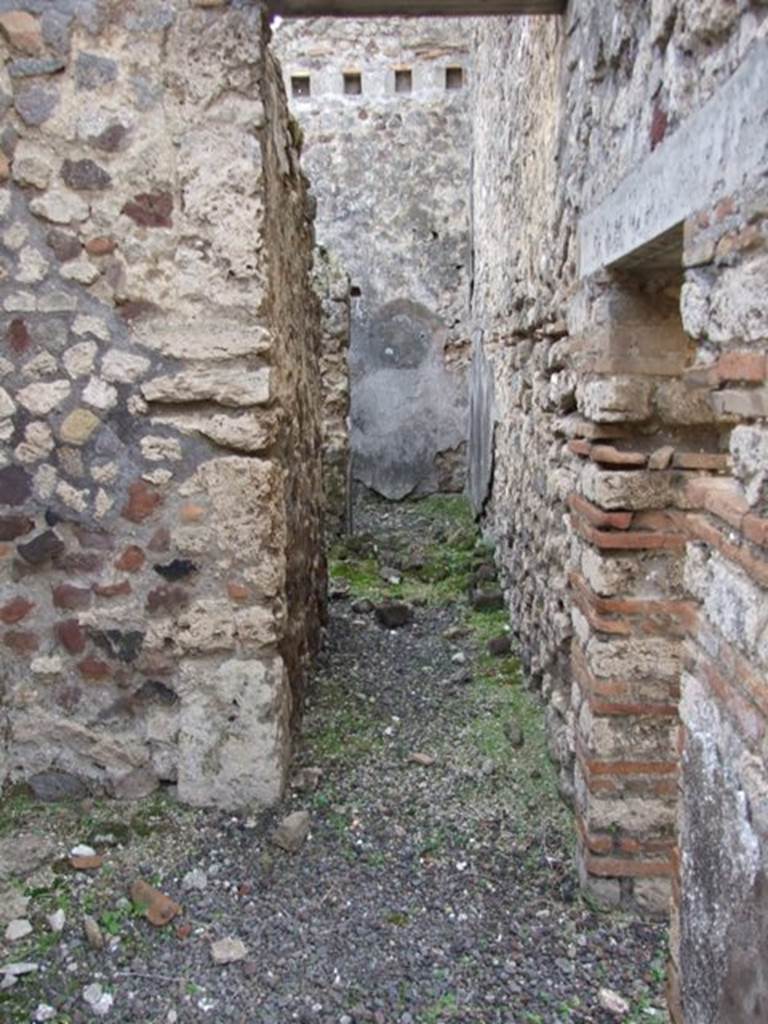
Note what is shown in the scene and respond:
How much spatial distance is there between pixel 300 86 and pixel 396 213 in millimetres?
1732

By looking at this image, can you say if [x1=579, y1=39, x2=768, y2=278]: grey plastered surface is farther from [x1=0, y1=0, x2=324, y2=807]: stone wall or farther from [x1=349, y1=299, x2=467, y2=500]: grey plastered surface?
[x1=349, y1=299, x2=467, y2=500]: grey plastered surface

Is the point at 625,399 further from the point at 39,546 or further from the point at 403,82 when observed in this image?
the point at 403,82

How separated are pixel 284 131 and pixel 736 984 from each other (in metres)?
3.33

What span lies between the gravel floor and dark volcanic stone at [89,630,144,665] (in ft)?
1.84

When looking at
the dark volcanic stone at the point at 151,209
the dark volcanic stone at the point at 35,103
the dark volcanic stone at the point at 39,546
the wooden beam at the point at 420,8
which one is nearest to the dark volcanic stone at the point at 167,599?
the dark volcanic stone at the point at 39,546

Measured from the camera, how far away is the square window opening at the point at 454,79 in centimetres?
884

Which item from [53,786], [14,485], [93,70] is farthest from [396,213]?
[53,786]

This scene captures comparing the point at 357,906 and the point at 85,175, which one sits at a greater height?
the point at 85,175

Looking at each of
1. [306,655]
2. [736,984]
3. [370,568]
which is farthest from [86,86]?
[370,568]

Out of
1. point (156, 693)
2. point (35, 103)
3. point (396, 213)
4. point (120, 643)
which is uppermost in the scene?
point (396, 213)

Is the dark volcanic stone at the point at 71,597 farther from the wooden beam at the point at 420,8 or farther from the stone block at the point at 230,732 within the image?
the wooden beam at the point at 420,8

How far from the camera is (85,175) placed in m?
2.75

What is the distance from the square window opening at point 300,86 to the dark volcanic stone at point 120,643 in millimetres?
7788

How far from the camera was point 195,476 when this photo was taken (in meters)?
2.89
